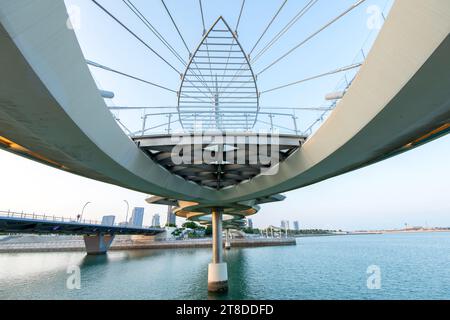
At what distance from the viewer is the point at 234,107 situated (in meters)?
14.9

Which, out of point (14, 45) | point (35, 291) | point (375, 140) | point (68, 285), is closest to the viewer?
point (14, 45)

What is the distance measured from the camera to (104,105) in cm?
735

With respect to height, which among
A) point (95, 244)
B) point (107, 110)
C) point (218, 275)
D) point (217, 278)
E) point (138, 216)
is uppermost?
point (138, 216)

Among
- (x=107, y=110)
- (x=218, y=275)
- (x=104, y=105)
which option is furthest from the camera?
(x=218, y=275)

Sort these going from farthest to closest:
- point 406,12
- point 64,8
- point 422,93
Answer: point 422,93, point 64,8, point 406,12

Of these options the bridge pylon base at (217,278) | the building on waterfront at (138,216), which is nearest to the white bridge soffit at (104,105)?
the bridge pylon base at (217,278)

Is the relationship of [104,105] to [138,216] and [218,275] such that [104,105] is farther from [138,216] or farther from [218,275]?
[138,216]

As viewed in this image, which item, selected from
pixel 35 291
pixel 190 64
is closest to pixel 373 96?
pixel 190 64

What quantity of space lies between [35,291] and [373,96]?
1154 inches

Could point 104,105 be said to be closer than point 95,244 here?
Yes

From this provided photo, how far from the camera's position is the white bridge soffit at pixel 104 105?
3893 millimetres

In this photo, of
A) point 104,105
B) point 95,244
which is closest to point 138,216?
point 95,244

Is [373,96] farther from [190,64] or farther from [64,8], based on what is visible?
[190,64]
